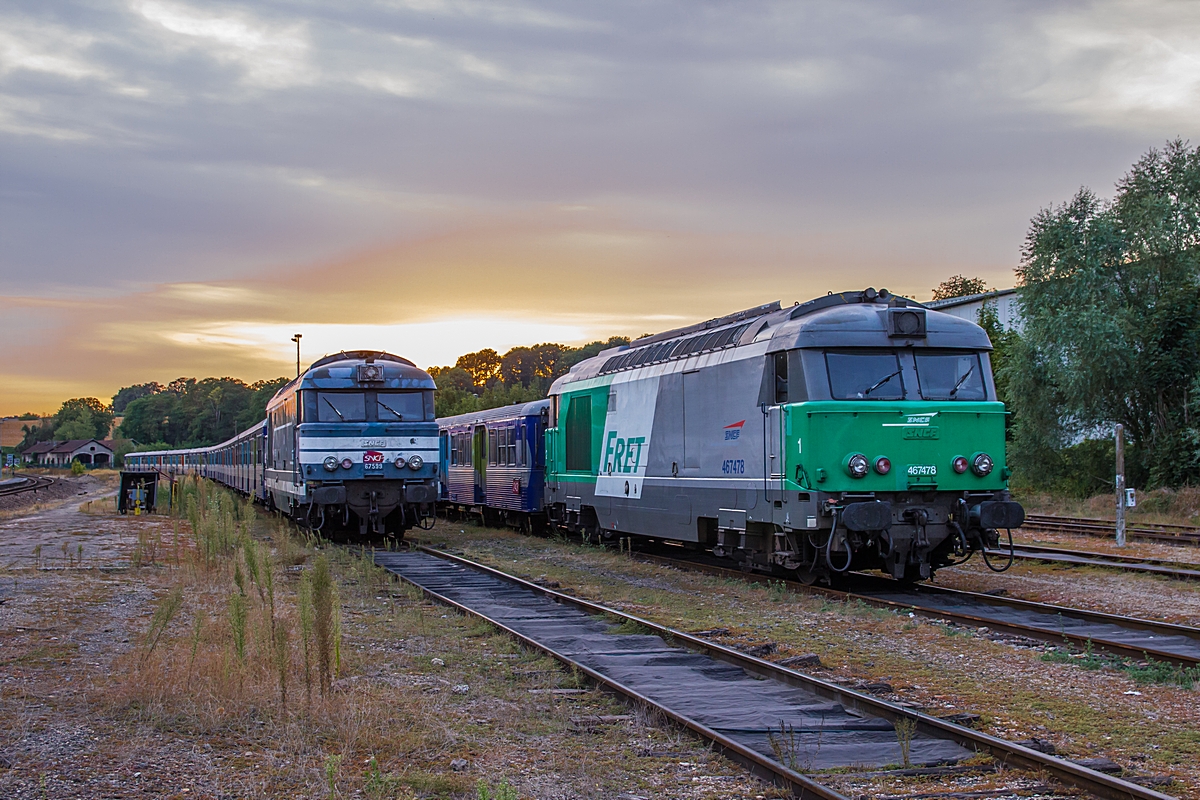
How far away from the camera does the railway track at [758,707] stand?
612 cm

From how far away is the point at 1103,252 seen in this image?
34.8 m

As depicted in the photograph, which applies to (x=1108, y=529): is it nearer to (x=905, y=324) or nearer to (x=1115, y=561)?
(x=1115, y=561)

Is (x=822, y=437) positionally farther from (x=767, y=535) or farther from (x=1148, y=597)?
(x=1148, y=597)

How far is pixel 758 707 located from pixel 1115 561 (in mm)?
11846

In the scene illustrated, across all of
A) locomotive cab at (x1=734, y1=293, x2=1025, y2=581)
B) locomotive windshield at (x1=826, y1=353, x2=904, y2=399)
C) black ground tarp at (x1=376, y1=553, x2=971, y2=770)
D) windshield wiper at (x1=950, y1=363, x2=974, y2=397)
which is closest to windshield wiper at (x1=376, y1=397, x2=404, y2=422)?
black ground tarp at (x1=376, y1=553, x2=971, y2=770)

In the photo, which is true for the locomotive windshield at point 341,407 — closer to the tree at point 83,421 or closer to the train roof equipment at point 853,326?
the train roof equipment at point 853,326

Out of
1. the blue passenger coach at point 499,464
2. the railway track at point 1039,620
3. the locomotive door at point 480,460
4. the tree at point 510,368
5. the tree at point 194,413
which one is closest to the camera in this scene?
the railway track at point 1039,620

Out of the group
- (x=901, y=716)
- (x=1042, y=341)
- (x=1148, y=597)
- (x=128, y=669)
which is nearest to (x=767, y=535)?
(x=1148, y=597)

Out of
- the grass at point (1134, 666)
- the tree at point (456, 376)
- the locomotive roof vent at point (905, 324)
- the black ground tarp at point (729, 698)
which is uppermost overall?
the tree at point (456, 376)

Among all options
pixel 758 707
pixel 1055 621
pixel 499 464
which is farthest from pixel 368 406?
pixel 758 707

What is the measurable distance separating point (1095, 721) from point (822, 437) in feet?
18.6

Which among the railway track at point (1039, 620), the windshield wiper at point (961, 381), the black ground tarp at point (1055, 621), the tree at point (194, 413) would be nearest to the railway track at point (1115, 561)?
the railway track at point (1039, 620)

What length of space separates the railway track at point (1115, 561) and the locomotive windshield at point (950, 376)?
2.79 meters

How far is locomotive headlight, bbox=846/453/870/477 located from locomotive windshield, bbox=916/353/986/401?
4.24 feet
